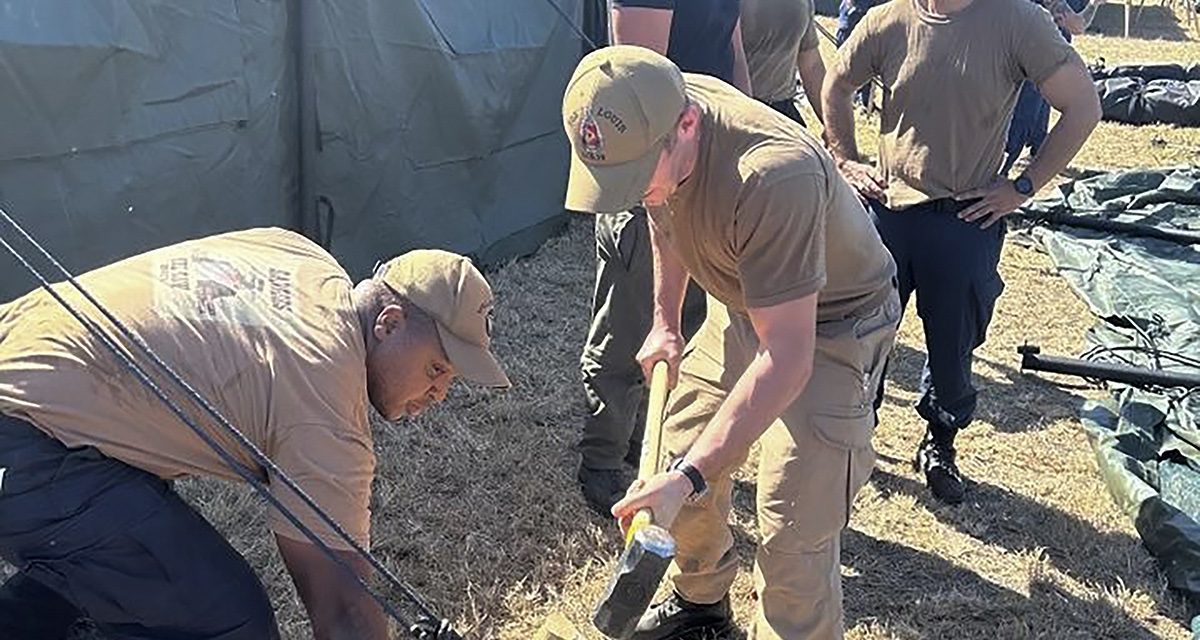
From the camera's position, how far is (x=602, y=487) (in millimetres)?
4188

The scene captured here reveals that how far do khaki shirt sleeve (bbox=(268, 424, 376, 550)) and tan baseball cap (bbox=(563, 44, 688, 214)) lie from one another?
652 millimetres

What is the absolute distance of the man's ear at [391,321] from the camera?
2402 mm

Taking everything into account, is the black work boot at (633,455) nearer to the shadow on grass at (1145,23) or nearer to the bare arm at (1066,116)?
the bare arm at (1066,116)

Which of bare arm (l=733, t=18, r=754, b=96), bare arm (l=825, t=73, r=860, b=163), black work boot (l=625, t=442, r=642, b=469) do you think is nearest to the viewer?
bare arm (l=733, t=18, r=754, b=96)

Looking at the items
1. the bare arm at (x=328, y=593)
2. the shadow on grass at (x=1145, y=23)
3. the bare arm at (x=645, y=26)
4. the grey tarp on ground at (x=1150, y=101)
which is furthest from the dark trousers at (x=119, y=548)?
the shadow on grass at (x=1145, y=23)

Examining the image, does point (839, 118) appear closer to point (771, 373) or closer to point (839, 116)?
point (839, 116)

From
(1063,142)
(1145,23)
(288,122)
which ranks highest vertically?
(1063,142)

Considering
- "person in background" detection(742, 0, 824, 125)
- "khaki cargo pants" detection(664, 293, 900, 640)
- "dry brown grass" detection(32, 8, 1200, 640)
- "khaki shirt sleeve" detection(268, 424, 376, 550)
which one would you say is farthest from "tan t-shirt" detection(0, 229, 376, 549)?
"person in background" detection(742, 0, 824, 125)

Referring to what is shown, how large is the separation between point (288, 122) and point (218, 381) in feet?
10.8

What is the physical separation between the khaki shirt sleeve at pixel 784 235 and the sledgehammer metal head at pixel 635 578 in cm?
51

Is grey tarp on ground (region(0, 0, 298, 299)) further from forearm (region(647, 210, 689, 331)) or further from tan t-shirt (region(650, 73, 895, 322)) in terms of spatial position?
tan t-shirt (region(650, 73, 895, 322))

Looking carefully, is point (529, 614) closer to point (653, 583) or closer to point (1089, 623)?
point (653, 583)

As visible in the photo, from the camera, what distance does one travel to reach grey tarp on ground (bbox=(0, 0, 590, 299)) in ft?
14.1

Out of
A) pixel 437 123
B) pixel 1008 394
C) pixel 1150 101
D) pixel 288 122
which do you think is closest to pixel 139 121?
pixel 288 122
